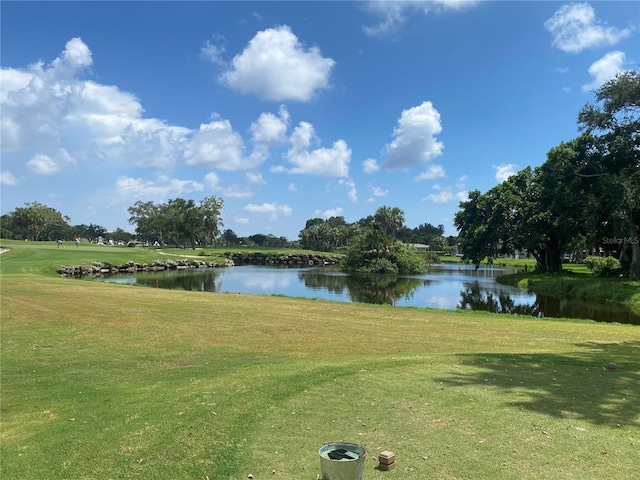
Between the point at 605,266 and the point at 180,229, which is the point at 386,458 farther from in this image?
the point at 180,229

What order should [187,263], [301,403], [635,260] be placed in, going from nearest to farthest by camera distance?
[301,403] → [635,260] → [187,263]

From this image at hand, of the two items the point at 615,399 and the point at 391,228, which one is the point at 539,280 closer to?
the point at 615,399

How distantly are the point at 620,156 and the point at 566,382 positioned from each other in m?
38.6

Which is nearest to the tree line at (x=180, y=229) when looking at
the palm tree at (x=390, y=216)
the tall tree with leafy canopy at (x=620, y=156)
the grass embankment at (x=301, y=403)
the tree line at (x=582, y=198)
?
the palm tree at (x=390, y=216)

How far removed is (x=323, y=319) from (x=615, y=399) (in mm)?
12585

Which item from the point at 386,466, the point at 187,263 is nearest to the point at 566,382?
the point at 386,466

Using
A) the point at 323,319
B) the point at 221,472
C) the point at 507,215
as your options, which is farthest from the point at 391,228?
the point at 221,472

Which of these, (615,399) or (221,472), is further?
(615,399)

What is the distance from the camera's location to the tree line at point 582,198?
35.7m

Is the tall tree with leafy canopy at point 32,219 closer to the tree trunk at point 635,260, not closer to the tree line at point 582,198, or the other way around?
the tree line at point 582,198

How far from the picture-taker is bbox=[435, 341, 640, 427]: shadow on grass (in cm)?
645

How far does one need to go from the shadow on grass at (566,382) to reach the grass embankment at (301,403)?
4cm

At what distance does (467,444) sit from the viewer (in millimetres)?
5293

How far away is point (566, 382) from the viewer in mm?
8039
